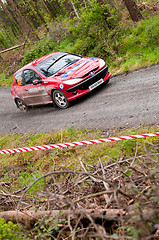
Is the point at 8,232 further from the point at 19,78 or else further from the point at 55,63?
the point at 19,78

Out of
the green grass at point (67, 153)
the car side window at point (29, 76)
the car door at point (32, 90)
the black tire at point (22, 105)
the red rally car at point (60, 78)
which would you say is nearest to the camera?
the green grass at point (67, 153)

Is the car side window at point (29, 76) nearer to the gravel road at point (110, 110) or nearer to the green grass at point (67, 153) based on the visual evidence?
the gravel road at point (110, 110)

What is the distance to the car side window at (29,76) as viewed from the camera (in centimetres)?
966

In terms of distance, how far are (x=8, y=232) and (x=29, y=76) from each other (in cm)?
731

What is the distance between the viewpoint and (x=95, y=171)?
3959 mm

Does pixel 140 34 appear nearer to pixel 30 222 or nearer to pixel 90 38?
pixel 90 38

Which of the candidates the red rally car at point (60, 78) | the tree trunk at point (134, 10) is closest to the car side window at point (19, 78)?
the red rally car at point (60, 78)

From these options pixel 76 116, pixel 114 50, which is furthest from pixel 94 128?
pixel 114 50

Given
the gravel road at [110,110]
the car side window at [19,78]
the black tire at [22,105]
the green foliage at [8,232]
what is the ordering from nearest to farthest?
1. the green foliage at [8,232]
2. the gravel road at [110,110]
3. the car side window at [19,78]
4. the black tire at [22,105]

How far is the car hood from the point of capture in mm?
8617

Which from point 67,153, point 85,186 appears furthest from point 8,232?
point 67,153

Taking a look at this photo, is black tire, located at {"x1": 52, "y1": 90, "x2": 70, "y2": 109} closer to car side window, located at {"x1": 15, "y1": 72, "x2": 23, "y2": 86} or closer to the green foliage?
car side window, located at {"x1": 15, "y1": 72, "x2": 23, "y2": 86}

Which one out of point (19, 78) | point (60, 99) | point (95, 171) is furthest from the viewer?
point (19, 78)

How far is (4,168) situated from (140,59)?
263 inches
